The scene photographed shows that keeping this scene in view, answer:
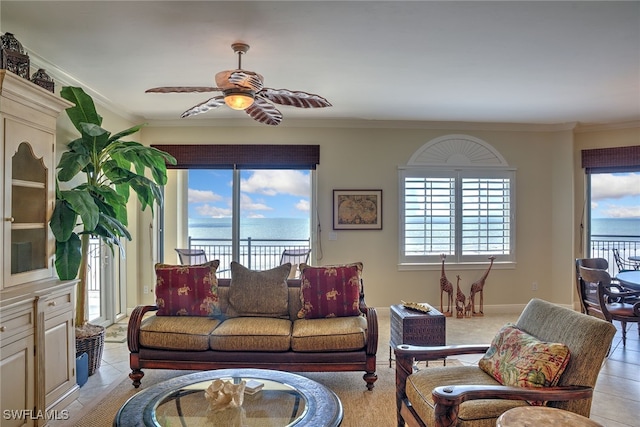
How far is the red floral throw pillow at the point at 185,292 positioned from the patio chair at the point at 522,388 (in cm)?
205

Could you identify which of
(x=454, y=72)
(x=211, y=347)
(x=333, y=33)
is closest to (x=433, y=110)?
(x=454, y=72)

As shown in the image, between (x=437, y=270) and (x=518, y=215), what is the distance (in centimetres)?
148

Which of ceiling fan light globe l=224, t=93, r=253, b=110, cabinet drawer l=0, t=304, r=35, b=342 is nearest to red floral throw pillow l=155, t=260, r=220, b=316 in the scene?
cabinet drawer l=0, t=304, r=35, b=342

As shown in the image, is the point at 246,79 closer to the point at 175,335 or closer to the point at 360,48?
the point at 360,48

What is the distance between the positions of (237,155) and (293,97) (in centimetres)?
266

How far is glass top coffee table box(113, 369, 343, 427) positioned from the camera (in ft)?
6.27

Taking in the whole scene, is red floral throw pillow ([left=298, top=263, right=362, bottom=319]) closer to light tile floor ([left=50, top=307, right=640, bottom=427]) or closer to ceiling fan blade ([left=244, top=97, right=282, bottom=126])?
light tile floor ([left=50, top=307, right=640, bottom=427])

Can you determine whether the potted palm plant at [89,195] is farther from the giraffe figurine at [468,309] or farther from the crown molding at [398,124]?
the giraffe figurine at [468,309]

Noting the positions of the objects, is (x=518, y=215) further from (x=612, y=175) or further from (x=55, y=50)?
(x=55, y=50)

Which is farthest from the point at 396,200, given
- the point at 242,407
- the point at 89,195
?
the point at 242,407

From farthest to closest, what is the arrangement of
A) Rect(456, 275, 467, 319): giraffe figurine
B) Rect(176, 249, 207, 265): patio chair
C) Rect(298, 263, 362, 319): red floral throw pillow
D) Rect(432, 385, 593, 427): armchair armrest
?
1. Rect(456, 275, 467, 319): giraffe figurine
2. Rect(176, 249, 207, 265): patio chair
3. Rect(298, 263, 362, 319): red floral throw pillow
4. Rect(432, 385, 593, 427): armchair armrest

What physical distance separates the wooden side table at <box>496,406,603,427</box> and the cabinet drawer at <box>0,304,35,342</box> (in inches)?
107

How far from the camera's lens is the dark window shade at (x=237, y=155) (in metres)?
5.49

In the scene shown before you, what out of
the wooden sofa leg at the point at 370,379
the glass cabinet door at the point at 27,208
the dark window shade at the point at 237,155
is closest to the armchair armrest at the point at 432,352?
the wooden sofa leg at the point at 370,379
